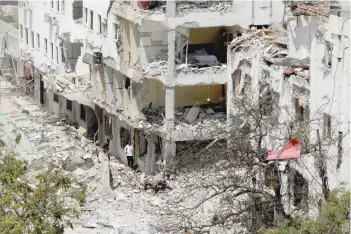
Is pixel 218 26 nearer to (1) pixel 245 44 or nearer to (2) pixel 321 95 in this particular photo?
Result: (1) pixel 245 44

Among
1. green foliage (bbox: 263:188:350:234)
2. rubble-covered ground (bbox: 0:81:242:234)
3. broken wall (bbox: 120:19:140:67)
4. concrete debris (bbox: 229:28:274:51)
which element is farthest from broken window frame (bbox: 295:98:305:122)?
broken wall (bbox: 120:19:140:67)

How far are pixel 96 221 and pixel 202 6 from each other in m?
10.5

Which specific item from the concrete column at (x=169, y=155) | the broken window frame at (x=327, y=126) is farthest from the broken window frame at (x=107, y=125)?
the broken window frame at (x=327, y=126)

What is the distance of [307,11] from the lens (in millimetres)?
39344

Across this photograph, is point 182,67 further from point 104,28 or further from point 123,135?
point 104,28

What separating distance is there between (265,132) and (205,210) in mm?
5838

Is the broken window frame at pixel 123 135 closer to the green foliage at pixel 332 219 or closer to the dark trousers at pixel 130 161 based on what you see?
the dark trousers at pixel 130 161

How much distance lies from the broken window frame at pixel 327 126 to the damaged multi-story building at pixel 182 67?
0.11ft

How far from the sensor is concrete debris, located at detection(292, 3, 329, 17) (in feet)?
126

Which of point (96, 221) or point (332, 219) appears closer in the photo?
point (332, 219)

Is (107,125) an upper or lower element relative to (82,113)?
upper

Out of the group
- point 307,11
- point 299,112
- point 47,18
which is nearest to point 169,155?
point 299,112

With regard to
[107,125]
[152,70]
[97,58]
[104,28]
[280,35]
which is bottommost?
[107,125]

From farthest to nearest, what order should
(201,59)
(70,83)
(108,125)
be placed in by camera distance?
(70,83) → (108,125) → (201,59)
